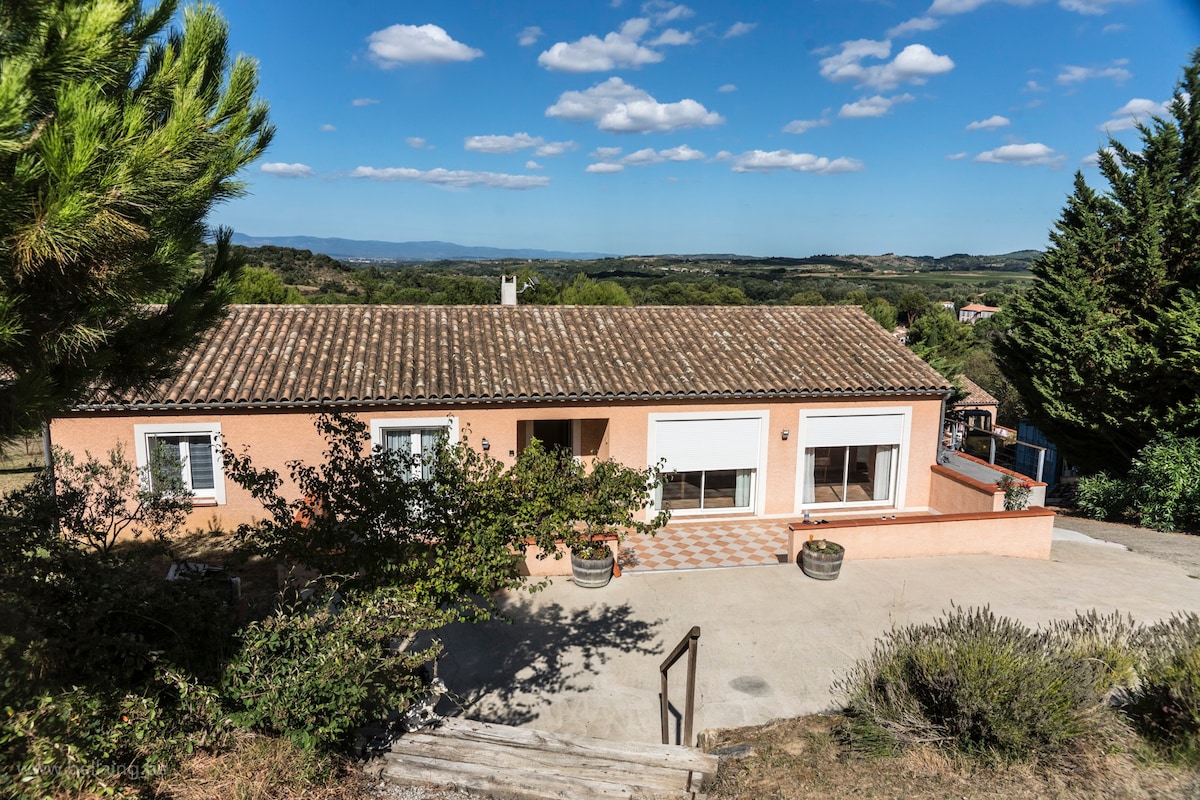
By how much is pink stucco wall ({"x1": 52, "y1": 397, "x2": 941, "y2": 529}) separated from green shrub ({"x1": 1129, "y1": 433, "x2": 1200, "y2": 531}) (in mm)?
5229

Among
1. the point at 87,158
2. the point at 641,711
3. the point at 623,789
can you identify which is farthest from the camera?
the point at 641,711

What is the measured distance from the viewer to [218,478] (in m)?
13.5

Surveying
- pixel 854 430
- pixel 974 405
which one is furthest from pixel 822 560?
pixel 974 405

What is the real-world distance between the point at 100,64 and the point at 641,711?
308 inches

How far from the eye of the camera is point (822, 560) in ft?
40.0

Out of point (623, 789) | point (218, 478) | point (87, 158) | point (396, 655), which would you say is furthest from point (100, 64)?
point (218, 478)

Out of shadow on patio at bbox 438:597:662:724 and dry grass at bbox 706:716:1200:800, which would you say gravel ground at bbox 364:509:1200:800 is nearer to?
dry grass at bbox 706:716:1200:800

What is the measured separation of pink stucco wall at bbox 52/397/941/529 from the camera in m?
13.0

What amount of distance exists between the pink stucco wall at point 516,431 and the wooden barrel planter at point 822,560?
308 centimetres

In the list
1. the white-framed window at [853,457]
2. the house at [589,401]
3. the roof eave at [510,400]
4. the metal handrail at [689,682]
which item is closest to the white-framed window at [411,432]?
the house at [589,401]

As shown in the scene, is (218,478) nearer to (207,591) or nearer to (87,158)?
(207,591)

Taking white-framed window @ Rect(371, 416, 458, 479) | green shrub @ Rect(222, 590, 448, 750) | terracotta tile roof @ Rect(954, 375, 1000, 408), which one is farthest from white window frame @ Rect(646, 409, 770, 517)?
terracotta tile roof @ Rect(954, 375, 1000, 408)

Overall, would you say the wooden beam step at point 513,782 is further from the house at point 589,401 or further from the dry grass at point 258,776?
the house at point 589,401

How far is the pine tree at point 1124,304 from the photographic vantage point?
656 inches
